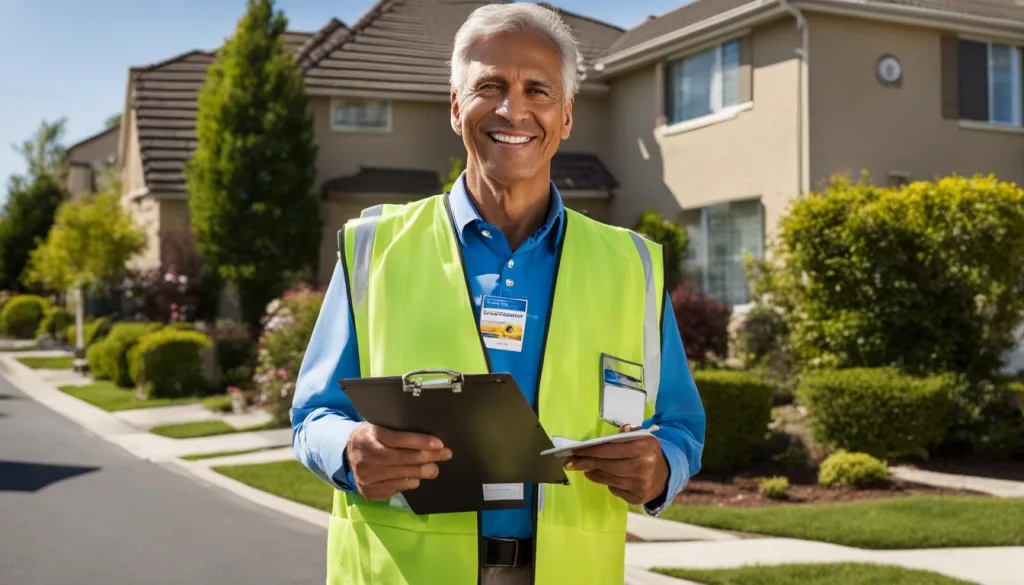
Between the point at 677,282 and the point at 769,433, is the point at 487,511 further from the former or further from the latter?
the point at 677,282

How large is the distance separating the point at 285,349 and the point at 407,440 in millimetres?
16013

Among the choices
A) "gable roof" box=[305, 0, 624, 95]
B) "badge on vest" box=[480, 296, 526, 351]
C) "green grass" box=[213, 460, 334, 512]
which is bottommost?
"green grass" box=[213, 460, 334, 512]

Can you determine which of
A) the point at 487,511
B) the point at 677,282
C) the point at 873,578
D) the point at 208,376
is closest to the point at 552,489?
the point at 487,511

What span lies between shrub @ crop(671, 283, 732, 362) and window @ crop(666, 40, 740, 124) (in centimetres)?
412

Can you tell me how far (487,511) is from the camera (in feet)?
8.80

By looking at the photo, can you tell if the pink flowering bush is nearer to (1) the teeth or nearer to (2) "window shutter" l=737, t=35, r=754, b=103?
(2) "window shutter" l=737, t=35, r=754, b=103

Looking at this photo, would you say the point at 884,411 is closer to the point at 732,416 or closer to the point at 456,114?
the point at 732,416

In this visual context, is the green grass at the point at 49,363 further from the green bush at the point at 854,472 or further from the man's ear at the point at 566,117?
the man's ear at the point at 566,117

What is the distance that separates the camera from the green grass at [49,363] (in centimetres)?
2941

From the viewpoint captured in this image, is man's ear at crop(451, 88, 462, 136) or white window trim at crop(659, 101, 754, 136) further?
white window trim at crop(659, 101, 754, 136)

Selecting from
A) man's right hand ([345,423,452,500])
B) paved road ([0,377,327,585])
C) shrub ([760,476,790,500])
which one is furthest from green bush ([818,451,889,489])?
man's right hand ([345,423,452,500])

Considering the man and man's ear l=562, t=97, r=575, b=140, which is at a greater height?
man's ear l=562, t=97, r=575, b=140

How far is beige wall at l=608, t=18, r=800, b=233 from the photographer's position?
754 inches

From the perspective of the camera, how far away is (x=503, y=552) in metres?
2.66
